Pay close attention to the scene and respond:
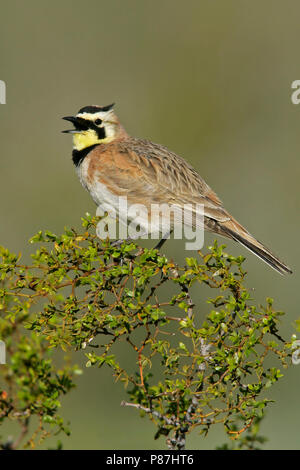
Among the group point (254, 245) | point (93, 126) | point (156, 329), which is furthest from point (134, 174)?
point (156, 329)

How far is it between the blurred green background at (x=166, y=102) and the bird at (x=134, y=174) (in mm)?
2688

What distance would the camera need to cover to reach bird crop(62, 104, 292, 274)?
5273mm

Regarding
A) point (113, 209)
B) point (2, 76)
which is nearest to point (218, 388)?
point (113, 209)

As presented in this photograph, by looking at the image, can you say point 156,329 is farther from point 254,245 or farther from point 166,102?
point 166,102

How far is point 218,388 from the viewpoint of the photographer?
3.05m

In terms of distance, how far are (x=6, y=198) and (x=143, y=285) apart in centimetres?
637

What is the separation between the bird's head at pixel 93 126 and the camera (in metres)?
5.70

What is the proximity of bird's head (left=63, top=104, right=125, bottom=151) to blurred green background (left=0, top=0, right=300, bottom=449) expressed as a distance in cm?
264

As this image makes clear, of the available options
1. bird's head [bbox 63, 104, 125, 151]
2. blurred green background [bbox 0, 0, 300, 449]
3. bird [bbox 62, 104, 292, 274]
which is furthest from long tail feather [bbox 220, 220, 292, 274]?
blurred green background [bbox 0, 0, 300, 449]

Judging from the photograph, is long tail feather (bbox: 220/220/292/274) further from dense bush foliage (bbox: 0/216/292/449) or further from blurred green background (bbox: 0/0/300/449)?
blurred green background (bbox: 0/0/300/449)

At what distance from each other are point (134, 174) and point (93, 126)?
591 mm

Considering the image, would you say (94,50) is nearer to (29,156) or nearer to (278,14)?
(29,156)

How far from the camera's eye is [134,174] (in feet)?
18.0

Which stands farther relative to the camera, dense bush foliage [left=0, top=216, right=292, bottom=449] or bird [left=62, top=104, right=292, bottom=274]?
bird [left=62, top=104, right=292, bottom=274]
